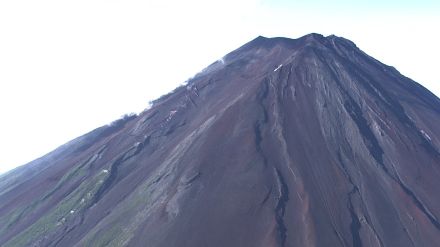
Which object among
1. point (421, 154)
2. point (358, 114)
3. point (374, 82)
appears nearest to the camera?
point (421, 154)

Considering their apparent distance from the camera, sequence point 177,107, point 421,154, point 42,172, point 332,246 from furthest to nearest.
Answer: point 42,172 < point 177,107 < point 421,154 < point 332,246

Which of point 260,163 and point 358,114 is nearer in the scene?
point 260,163

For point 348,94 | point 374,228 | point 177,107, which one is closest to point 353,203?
point 374,228


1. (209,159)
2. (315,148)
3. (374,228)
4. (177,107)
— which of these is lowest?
(374,228)

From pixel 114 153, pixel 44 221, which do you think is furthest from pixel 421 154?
pixel 44 221

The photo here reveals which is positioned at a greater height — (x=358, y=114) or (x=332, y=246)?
(x=358, y=114)

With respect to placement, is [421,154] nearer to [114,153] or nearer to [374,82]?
[374,82]
